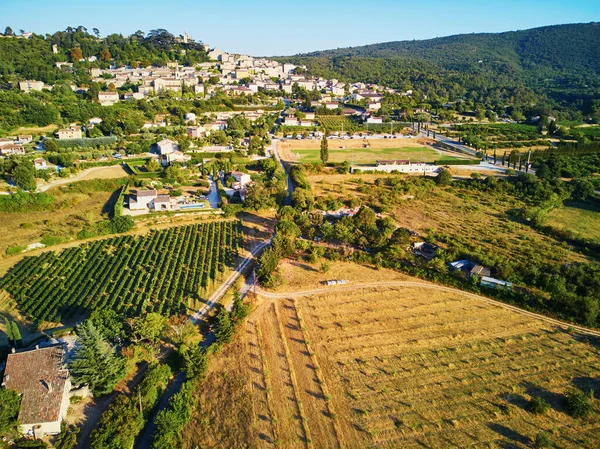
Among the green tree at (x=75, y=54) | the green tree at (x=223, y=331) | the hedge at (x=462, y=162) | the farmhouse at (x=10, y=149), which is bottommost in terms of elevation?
the green tree at (x=223, y=331)

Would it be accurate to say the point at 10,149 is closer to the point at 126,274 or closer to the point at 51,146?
the point at 51,146

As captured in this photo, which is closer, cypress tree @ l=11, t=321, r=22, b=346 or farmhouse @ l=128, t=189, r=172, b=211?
cypress tree @ l=11, t=321, r=22, b=346

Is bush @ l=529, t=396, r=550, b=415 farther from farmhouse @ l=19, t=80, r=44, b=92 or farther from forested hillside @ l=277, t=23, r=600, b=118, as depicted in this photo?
forested hillside @ l=277, t=23, r=600, b=118

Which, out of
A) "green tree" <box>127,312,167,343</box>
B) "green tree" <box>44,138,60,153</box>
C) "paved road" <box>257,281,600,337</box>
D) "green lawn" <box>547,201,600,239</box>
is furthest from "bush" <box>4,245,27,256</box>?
"green lawn" <box>547,201,600,239</box>

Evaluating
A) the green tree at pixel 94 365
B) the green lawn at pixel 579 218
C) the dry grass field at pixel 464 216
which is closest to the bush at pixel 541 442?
the dry grass field at pixel 464 216

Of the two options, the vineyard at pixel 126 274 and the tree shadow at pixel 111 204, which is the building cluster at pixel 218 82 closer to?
the tree shadow at pixel 111 204

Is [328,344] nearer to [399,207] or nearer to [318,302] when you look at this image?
[318,302]

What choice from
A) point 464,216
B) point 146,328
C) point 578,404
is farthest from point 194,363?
point 464,216
